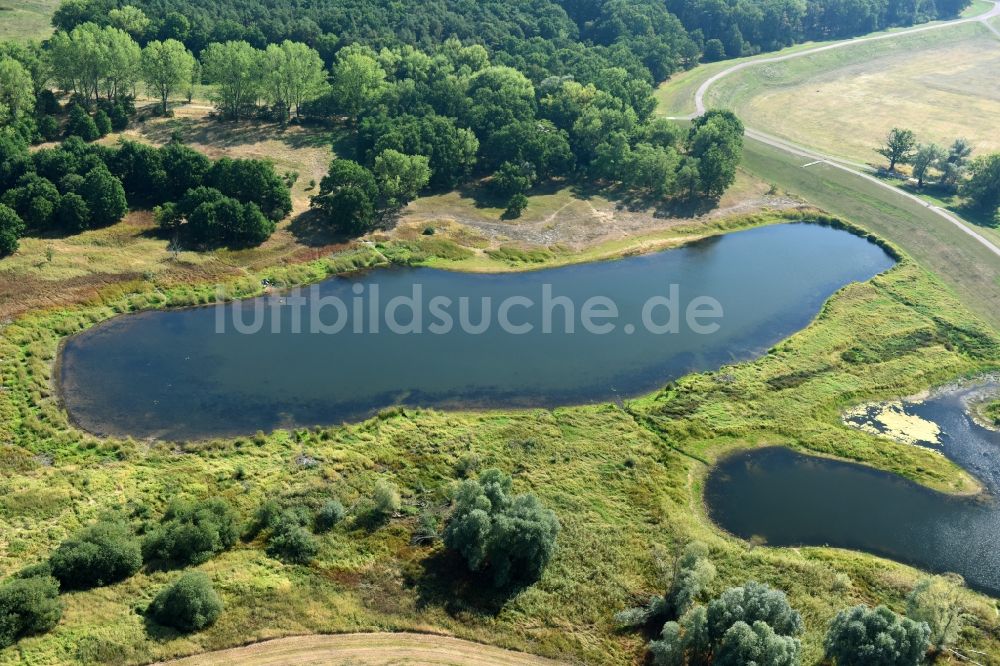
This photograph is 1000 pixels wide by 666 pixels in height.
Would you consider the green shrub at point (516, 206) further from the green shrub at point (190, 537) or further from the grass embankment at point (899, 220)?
the green shrub at point (190, 537)

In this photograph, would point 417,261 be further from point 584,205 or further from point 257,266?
point 584,205

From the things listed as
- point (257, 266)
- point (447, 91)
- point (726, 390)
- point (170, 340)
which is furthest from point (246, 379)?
point (447, 91)

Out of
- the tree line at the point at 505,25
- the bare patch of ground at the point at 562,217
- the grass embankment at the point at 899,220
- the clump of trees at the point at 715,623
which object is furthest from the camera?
the tree line at the point at 505,25

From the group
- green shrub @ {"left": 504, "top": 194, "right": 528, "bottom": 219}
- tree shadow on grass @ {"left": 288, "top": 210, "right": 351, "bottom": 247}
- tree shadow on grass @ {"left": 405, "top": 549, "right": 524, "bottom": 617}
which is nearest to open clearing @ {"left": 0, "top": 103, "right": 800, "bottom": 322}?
tree shadow on grass @ {"left": 288, "top": 210, "right": 351, "bottom": 247}

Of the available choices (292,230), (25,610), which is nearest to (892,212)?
(292,230)

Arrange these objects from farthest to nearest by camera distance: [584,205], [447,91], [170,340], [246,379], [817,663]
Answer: [447,91], [584,205], [170,340], [246,379], [817,663]

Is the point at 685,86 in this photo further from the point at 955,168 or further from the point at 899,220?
the point at 899,220

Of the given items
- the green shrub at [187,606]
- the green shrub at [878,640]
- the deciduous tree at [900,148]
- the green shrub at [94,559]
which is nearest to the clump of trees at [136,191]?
the green shrub at [94,559]

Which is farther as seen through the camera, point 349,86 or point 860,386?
point 349,86
